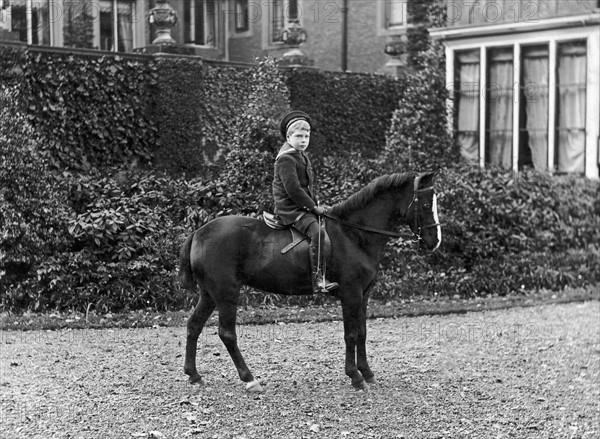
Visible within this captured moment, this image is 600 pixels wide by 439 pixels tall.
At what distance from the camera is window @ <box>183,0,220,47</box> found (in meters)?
25.2

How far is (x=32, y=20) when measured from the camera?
66.4 feet

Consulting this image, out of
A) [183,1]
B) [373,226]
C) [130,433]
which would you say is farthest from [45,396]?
[183,1]

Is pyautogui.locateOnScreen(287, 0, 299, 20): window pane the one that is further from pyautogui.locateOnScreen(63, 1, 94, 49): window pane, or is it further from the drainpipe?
pyautogui.locateOnScreen(63, 1, 94, 49): window pane

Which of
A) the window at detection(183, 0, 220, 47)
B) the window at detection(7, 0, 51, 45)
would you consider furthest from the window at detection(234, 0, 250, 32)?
the window at detection(7, 0, 51, 45)

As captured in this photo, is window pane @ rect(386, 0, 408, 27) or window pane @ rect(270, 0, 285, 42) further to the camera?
window pane @ rect(270, 0, 285, 42)

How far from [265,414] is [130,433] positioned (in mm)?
→ 1097

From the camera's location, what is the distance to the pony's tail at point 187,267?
27.6 ft

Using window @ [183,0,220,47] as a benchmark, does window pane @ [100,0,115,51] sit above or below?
below

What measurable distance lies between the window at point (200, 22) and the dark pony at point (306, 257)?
17866 millimetres

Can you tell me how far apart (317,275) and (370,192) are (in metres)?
0.88

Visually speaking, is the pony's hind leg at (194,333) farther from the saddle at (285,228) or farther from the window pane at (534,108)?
the window pane at (534,108)

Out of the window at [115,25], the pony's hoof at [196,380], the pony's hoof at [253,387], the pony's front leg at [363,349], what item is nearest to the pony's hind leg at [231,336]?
the pony's hoof at [253,387]

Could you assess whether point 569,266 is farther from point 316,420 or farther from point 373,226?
point 316,420

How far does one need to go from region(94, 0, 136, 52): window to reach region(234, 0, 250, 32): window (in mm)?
4644
